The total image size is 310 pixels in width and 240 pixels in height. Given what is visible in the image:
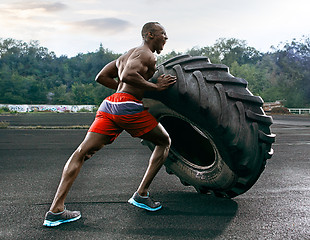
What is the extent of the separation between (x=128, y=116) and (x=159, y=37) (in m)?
0.84

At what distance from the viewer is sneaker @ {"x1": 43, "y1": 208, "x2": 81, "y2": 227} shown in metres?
2.72

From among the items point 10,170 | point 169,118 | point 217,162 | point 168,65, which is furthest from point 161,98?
point 10,170

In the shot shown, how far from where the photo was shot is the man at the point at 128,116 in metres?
2.84

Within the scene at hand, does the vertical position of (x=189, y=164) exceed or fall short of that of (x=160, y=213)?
it exceeds it

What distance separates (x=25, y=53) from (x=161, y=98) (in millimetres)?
112581

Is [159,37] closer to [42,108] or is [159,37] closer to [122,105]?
[122,105]

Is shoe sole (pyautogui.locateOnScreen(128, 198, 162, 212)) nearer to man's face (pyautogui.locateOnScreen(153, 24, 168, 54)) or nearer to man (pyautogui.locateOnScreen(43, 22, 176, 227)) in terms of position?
man (pyautogui.locateOnScreen(43, 22, 176, 227))

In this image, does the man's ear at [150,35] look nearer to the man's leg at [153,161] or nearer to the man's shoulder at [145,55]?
the man's shoulder at [145,55]

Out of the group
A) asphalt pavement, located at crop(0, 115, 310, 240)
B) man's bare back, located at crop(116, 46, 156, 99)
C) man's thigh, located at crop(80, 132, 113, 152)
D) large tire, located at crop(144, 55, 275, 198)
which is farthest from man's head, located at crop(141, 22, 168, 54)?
asphalt pavement, located at crop(0, 115, 310, 240)

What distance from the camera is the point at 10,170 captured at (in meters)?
5.12

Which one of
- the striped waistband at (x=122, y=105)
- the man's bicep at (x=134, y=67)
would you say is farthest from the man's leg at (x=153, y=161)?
the man's bicep at (x=134, y=67)

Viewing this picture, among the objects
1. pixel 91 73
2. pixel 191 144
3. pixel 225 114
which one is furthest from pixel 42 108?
pixel 225 114

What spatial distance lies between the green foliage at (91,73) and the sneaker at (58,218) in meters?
48.3

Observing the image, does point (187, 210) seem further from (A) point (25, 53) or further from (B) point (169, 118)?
(A) point (25, 53)
